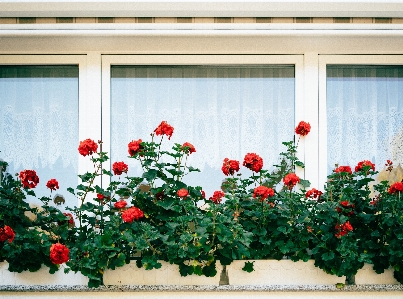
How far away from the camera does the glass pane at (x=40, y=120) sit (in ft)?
11.9

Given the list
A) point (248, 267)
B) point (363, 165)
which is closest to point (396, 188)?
point (363, 165)

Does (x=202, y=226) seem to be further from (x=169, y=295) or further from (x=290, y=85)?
(x=290, y=85)

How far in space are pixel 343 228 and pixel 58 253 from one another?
1.53m

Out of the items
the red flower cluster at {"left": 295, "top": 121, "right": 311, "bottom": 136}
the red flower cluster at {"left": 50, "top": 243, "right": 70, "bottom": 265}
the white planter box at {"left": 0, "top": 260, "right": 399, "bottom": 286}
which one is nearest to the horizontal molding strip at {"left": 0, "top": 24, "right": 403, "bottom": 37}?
the red flower cluster at {"left": 295, "top": 121, "right": 311, "bottom": 136}

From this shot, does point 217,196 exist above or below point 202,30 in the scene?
below

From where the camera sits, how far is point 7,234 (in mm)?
3059

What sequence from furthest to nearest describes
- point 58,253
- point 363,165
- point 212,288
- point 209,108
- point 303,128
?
point 209,108 → point 303,128 → point 363,165 → point 212,288 → point 58,253

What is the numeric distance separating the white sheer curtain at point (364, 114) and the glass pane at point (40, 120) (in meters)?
1.65

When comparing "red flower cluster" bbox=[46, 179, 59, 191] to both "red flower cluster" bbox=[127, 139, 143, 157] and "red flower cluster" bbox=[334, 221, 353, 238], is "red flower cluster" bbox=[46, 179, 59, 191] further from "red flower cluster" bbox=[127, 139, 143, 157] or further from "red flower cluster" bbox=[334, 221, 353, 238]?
"red flower cluster" bbox=[334, 221, 353, 238]

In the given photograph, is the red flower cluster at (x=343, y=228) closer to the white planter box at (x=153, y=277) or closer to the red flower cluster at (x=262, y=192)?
the red flower cluster at (x=262, y=192)

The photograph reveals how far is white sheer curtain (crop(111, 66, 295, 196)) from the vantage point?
364cm

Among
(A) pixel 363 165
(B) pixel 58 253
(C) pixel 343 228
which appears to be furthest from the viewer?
(A) pixel 363 165

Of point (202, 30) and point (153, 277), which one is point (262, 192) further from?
point (202, 30)

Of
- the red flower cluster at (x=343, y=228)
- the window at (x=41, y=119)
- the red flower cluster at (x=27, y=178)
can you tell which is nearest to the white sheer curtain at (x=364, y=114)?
the red flower cluster at (x=343, y=228)
